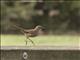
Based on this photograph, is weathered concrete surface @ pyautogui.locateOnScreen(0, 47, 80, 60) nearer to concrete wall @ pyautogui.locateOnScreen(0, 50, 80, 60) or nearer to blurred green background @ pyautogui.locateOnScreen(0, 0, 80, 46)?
concrete wall @ pyautogui.locateOnScreen(0, 50, 80, 60)

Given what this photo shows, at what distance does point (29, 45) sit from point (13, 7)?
9697 millimetres

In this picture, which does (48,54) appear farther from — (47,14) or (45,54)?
(47,14)

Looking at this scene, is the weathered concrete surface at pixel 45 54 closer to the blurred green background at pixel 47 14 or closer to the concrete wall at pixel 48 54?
the concrete wall at pixel 48 54

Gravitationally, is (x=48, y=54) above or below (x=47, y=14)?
above

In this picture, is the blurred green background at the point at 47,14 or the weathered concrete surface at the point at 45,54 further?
the blurred green background at the point at 47,14

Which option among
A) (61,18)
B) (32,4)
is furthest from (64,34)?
(32,4)

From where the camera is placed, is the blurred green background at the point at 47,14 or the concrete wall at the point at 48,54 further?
the blurred green background at the point at 47,14

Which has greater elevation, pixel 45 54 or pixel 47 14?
pixel 45 54

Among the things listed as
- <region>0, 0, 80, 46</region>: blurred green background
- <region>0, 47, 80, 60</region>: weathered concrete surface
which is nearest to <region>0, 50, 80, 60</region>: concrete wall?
<region>0, 47, 80, 60</region>: weathered concrete surface

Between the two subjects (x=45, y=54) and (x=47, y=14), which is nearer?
(x=45, y=54)

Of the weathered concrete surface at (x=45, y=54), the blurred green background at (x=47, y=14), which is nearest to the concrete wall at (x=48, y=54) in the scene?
the weathered concrete surface at (x=45, y=54)

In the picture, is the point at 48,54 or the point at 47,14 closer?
the point at 48,54

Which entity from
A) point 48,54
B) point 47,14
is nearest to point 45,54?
point 48,54

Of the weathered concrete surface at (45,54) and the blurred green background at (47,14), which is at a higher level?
the weathered concrete surface at (45,54)
